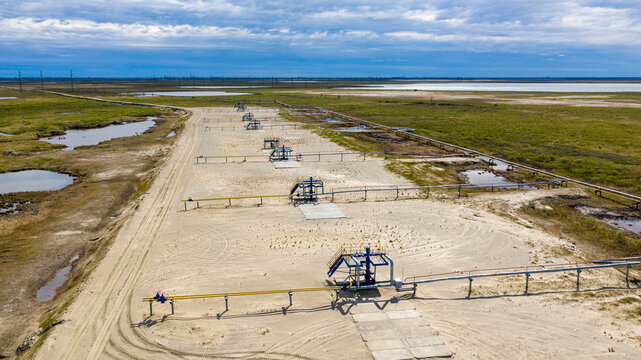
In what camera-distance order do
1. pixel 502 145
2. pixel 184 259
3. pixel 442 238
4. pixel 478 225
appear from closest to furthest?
1. pixel 184 259
2. pixel 442 238
3. pixel 478 225
4. pixel 502 145

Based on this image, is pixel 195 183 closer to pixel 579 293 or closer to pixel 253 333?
pixel 253 333

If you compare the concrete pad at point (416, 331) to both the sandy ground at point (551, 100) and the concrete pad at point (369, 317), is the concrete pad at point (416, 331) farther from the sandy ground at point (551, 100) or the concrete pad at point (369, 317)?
the sandy ground at point (551, 100)

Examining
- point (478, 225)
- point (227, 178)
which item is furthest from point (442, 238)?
point (227, 178)

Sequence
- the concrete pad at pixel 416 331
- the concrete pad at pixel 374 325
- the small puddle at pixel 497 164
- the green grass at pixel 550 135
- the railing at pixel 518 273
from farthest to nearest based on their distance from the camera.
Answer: the small puddle at pixel 497 164
the green grass at pixel 550 135
the railing at pixel 518 273
the concrete pad at pixel 374 325
the concrete pad at pixel 416 331

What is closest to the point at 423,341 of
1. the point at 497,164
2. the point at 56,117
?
the point at 497,164

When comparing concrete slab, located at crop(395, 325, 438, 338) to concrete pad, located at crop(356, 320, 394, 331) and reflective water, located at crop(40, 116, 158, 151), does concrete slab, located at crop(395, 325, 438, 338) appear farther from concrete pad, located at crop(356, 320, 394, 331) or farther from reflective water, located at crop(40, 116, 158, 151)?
reflective water, located at crop(40, 116, 158, 151)

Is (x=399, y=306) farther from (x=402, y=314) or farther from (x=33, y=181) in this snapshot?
(x=33, y=181)

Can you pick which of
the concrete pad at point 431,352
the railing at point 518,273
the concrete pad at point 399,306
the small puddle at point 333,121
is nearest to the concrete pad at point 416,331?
the concrete pad at point 431,352

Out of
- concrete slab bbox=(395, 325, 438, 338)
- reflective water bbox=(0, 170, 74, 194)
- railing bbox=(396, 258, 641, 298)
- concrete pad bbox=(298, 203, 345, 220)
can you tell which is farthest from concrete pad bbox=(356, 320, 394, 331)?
reflective water bbox=(0, 170, 74, 194)
